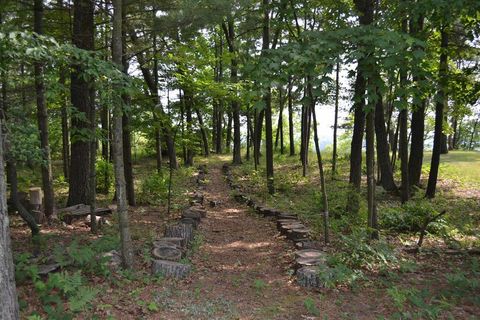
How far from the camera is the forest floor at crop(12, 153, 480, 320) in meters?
4.84

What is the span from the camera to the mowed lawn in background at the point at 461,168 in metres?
16.6

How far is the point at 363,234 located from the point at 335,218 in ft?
9.05

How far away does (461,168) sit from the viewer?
1917 centimetres

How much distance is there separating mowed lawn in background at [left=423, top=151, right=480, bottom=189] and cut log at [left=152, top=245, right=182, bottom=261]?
13.9 m

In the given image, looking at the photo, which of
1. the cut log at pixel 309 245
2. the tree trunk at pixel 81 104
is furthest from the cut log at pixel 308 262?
the tree trunk at pixel 81 104

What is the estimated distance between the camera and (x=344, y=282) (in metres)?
5.91

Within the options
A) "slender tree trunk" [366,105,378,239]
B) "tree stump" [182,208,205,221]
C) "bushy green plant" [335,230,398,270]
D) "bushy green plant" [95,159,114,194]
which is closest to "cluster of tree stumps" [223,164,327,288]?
"bushy green plant" [335,230,398,270]

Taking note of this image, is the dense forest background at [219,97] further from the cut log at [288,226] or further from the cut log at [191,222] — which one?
the cut log at [191,222]

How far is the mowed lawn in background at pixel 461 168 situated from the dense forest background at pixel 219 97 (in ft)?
0.68

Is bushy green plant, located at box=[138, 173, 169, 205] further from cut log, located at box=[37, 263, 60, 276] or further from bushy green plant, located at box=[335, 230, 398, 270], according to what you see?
bushy green plant, located at box=[335, 230, 398, 270]

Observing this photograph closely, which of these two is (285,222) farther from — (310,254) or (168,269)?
(168,269)

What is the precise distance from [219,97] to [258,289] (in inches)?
259

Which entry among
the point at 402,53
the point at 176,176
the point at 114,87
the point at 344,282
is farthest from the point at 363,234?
the point at 176,176

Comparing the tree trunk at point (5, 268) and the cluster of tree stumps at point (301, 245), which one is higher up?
the tree trunk at point (5, 268)
